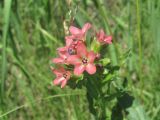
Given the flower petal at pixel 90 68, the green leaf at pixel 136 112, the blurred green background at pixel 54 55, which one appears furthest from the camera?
the blurred green background at pixel 54 55

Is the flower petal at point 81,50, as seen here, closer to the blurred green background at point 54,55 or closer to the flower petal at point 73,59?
the flower petal at point 73,59

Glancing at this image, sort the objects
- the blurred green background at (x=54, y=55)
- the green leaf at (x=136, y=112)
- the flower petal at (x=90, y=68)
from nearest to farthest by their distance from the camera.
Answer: the flower petal at (x=90, y=68) → the green leaf at (x=136, y=112) → the blurred green background at (x=54, y=55)

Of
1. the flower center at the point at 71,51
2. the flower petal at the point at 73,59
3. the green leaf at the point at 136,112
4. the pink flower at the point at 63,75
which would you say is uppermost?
the flower center at the point at 71,51

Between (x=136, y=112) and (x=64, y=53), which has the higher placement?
(x=64, y=53)

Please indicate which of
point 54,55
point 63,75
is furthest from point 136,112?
point 54,55

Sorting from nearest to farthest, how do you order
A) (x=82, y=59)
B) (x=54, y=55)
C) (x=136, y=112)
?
(x=82, y=59) → (x=136, y=112) → (x=54, y=55)

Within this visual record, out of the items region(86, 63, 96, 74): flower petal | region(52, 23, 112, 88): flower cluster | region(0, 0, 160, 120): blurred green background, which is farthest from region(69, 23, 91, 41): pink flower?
region(0, 0, 160, 120): blurred green background

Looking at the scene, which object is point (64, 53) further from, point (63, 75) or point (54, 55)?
point (54, 55)

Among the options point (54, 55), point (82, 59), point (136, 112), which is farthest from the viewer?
point (54, 55)

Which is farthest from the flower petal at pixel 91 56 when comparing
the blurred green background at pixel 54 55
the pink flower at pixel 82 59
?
the blurred green background at pixel 54 55

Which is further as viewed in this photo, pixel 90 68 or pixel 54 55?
pixel 54 55
